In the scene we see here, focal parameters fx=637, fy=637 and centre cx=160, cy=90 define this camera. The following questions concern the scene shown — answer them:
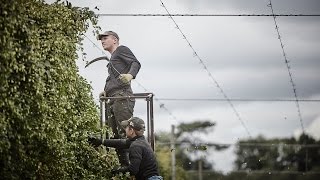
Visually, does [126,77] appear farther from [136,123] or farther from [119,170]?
[119,170]

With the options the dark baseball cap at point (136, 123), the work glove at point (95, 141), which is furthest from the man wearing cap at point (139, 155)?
the work glove at point (95, 141)

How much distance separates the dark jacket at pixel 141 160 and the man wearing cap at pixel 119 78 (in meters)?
0.84

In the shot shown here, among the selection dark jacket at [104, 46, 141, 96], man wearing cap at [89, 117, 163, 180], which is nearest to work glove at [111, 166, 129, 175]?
man wearing cap at [89, 117, 163, 180]

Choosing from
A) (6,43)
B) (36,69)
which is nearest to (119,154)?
(36,69)

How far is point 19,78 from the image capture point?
296 inches

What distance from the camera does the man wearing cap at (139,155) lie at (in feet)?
32.3

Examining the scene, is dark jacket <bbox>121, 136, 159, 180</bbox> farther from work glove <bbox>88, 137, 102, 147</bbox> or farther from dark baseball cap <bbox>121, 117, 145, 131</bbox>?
work glove <bbox>88, 137, 102, 147</bbox>

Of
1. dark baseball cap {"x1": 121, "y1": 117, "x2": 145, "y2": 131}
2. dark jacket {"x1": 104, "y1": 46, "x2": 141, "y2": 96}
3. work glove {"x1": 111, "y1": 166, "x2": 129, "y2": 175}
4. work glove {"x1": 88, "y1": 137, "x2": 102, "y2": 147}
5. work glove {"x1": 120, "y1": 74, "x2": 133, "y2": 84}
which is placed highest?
dark jacket {"x1": 104, "y1": 46, "x2": 141, "y2": 96}

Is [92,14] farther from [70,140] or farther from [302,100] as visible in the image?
[302,100]

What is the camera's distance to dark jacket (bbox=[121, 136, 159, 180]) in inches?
388

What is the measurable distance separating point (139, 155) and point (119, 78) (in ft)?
4.93

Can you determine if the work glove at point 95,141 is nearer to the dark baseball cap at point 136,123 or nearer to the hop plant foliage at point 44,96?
the hop plant foliage at point 44,96

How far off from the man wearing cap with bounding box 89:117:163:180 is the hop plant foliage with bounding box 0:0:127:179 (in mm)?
619

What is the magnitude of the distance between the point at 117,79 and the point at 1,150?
12.8 feet
